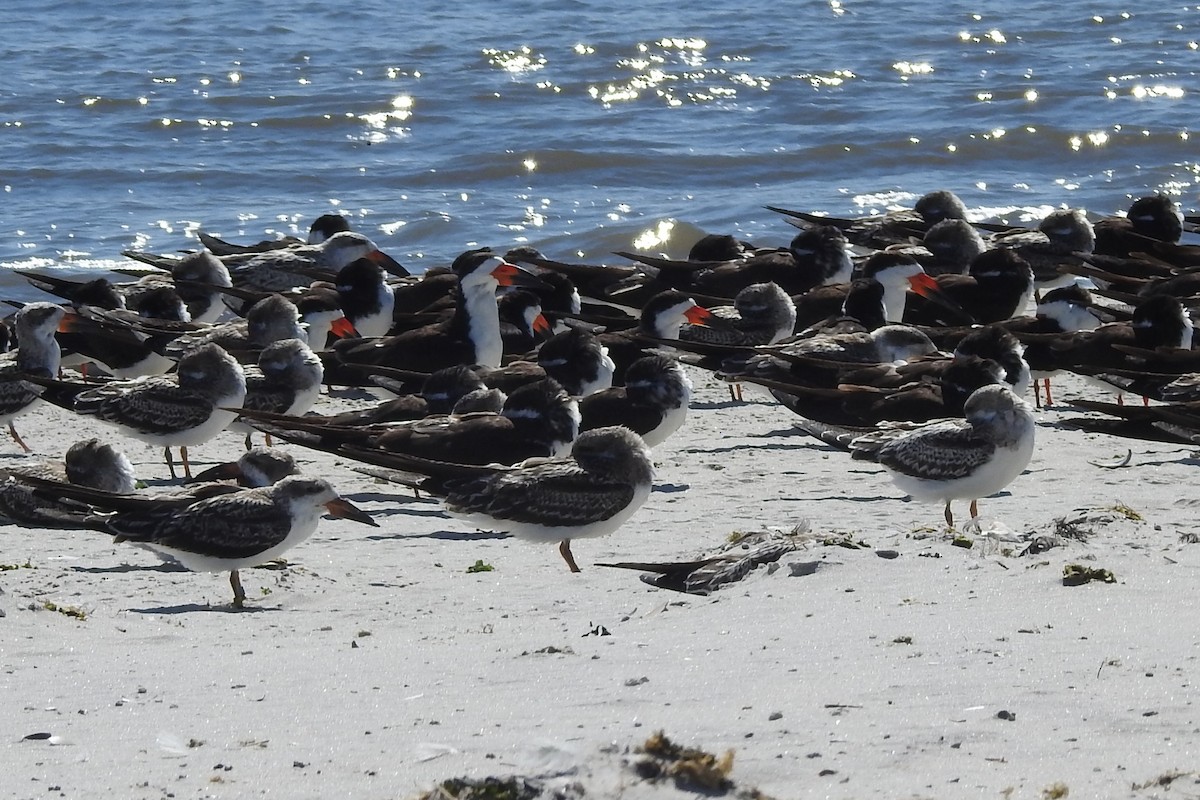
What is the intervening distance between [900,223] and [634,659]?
12.2 metres

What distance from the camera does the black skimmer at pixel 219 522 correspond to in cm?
771

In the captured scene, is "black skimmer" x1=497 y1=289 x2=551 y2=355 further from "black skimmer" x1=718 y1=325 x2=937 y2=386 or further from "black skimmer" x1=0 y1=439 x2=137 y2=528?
"black skimmer" x1=0 y1=439 x2=137 y2=528

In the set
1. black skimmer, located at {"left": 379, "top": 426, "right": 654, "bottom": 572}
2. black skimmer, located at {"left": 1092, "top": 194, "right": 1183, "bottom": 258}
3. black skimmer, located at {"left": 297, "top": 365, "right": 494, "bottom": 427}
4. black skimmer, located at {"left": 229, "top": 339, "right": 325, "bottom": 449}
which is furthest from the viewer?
black skimmer, located at {"left": 1092, "top": 194, "right": 1183, "bottom": 258}

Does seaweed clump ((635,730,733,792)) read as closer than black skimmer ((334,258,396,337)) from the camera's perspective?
Yes

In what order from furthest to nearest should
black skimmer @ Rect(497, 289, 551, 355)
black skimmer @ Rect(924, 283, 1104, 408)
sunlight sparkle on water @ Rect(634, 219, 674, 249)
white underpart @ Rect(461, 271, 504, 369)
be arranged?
sunlight sparkle on water @ Rect(634, 219, 674, 249)
black skimmer @ Rect(497, 289, 551, 355)
black skimmer @ Rect(924, 283, 1104, 408)
white underpart @ Rect(461, 271, 504, 369)

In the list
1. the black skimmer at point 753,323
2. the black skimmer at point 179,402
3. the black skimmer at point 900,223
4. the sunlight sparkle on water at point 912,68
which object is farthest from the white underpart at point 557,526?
the sunlight sparkle on water at point 912,68

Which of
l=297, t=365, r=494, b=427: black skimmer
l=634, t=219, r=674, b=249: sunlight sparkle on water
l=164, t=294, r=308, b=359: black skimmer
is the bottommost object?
l=634, t=219, r=674, b=249: sunlight sparkle on water

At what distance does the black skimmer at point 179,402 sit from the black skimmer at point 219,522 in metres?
2.35

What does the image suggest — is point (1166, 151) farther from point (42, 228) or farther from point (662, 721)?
point (662, 721)

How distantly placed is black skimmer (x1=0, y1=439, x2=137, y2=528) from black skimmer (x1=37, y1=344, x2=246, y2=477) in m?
0.98

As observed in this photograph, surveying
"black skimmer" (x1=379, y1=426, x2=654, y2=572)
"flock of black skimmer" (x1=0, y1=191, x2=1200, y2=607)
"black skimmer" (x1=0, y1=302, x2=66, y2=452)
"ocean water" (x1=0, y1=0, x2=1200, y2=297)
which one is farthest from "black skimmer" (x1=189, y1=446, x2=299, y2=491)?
"ocean water" (x1=0, y1=0, x2=1200, y2=297)

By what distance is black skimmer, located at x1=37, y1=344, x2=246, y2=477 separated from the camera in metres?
10.4

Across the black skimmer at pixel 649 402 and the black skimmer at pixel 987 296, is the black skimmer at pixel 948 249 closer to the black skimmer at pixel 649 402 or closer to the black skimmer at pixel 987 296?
the black skimmer at pixel 987 296

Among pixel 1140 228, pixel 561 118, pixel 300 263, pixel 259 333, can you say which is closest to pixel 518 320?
pixel 259 333
